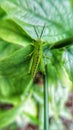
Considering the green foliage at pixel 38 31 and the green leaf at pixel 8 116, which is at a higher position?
the green foliage at pixel 38 31

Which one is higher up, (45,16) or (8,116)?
(45,16)

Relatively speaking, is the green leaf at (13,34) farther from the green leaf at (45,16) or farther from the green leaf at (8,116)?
the green leaf at (8,116)

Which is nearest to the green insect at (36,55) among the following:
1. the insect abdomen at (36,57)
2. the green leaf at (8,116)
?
the insect abdomen at (36,57)

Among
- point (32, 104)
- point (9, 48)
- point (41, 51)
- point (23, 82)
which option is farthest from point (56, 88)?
point (41, 51)

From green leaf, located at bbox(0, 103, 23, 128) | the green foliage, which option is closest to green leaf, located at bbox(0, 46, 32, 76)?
the green foliage

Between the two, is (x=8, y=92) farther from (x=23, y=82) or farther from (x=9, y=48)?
(x=9, y=48)

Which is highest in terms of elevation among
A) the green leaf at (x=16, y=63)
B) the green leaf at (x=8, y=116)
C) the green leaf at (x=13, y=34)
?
the green leaf at (x=13, y=34)

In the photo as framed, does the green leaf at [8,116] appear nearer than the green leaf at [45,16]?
No

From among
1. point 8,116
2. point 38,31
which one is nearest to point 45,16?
point 38,31

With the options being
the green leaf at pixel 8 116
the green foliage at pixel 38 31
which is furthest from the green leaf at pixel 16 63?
the green leaf at pixel 8 116

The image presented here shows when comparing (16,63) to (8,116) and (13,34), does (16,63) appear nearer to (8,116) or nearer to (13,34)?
(13,34)

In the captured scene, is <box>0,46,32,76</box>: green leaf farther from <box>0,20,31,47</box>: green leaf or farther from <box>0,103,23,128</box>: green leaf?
<box>0,103,23,128</box>: green leaf

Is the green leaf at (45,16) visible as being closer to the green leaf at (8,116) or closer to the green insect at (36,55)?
the green insect at (36,55)
